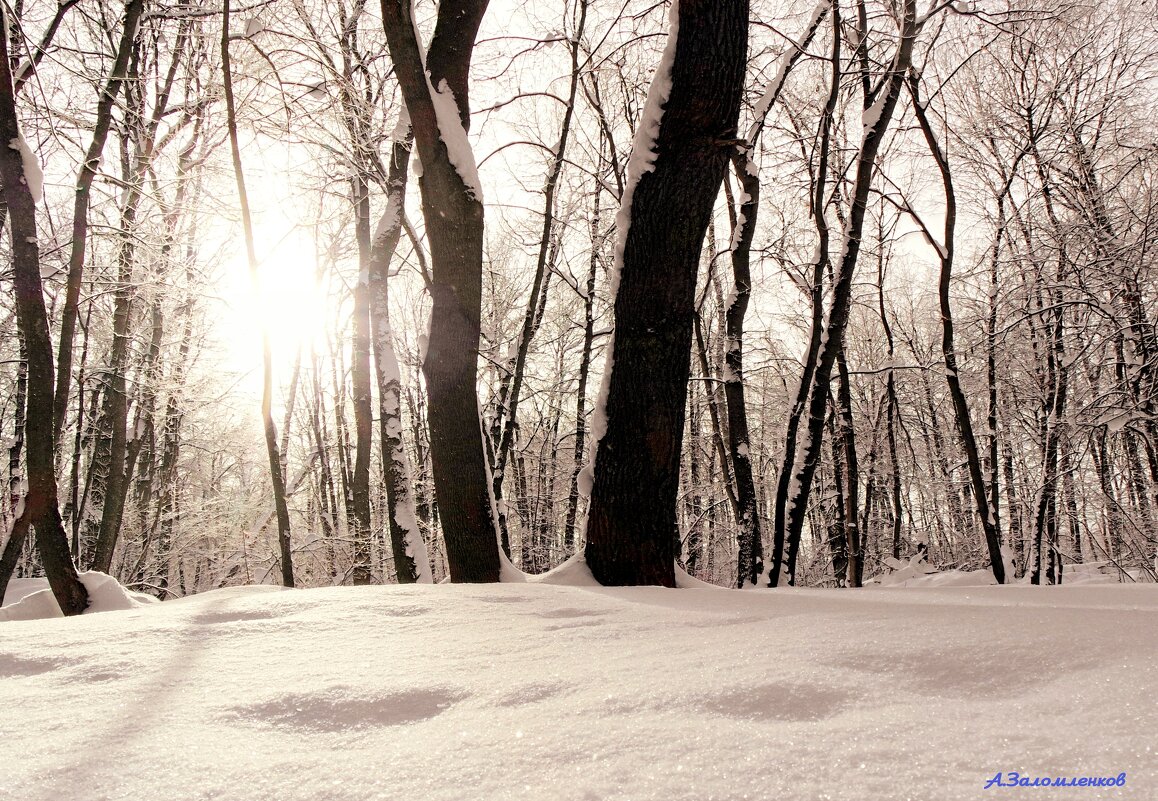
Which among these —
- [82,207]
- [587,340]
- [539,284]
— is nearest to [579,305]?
[587,340]

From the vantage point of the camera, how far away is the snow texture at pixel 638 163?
129 inches

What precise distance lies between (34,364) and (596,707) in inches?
154

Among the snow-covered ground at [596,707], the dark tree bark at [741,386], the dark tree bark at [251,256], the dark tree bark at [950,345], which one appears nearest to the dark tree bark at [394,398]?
the dark tree bark at [251,256]

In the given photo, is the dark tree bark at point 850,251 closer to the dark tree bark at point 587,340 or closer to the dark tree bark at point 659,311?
the dark tree bark at point 659,311

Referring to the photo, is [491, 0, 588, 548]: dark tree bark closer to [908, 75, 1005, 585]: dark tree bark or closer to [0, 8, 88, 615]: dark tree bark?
[0, 8, 88, 615]: dark tree bark

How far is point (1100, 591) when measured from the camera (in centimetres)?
229

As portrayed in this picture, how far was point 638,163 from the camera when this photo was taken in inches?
134

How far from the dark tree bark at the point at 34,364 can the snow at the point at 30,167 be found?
0.02 metres

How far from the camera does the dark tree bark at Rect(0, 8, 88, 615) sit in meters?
3.40

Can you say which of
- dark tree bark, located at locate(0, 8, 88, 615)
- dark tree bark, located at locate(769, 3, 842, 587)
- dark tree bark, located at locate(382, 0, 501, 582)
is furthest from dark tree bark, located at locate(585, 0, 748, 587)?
dark tree bark, located at locate(0, 8, 88, 615)

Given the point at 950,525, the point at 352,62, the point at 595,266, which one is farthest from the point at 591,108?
the point at 950,525

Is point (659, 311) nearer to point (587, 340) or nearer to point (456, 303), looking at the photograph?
point (456, 303)

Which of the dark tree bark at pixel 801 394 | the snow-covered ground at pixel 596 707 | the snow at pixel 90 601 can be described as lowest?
the snow at pixel 90 601

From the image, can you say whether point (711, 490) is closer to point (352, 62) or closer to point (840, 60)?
point (840, 60)
